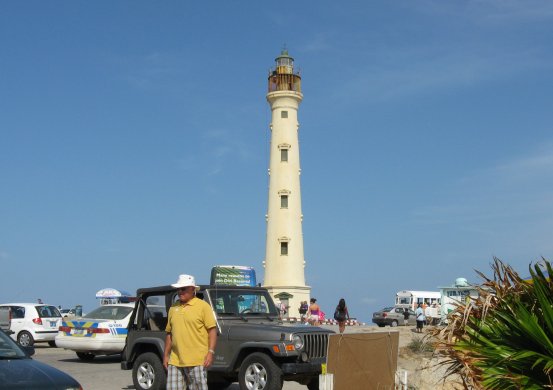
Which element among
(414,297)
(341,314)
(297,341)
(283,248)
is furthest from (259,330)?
(414,297)

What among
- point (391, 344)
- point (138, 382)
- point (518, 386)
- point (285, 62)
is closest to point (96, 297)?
point (285, 62)

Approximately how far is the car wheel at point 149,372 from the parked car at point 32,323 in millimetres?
11823

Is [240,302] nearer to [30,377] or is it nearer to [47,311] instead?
[30,377]

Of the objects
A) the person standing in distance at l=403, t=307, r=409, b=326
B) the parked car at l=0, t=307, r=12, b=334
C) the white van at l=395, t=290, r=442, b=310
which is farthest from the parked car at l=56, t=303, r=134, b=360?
the white van at l=395, t=290, r=442, b=310

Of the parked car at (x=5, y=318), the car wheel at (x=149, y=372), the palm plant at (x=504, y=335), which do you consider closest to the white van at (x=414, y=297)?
the parked car at (x=5, y=318)

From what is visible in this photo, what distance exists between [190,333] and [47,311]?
17.0 metres

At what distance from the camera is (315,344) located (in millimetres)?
12344

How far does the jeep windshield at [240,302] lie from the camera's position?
12.9m

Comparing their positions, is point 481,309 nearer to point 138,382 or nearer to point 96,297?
point 138,382

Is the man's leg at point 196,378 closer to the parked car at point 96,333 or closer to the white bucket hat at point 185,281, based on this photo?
the white bucket hat at point 185,281

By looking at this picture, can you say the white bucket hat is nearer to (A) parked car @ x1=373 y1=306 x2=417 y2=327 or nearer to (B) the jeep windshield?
(B) the jeep windshield

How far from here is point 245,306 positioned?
13.2 m

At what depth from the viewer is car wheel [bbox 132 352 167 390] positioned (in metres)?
12.7

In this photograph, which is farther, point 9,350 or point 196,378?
point 9,350
